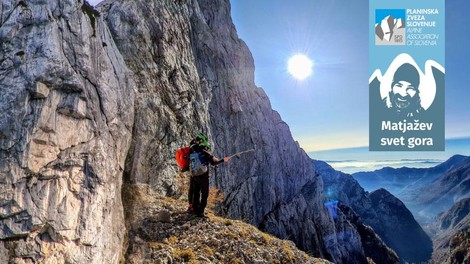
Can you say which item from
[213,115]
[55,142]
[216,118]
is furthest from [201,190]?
[216,118]

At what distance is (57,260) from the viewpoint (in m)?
7.66

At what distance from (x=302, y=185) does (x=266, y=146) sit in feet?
113

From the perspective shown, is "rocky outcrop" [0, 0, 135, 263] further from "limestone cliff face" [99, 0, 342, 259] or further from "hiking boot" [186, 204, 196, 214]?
"limestone cliff face" [99, 0, 342, 259]

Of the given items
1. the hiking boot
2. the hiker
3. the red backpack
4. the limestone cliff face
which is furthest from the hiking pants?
the limestone cliff face

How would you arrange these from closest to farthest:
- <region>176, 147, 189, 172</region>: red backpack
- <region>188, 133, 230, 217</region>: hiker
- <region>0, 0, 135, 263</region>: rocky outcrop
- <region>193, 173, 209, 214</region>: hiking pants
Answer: <region>0, 0, 135, 263</region>: rocky outcrop < <region>188, 133, 230, 217</region>: hiker < <region>193, 173, 209, 214</region>: hiking pants < <region>176, 147, 189, 172</region>: red backpack

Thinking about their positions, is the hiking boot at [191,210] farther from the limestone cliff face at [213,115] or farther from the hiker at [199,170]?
the limestone cliff face at [213,115]

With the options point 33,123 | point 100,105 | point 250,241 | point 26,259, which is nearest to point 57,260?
point 26,259

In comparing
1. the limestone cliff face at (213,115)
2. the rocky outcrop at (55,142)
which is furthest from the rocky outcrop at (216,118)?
the rocky outcrop at (55,142)

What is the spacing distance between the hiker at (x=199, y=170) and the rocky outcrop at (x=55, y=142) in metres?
3.48

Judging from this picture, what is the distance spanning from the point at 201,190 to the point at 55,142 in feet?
A: 23.0

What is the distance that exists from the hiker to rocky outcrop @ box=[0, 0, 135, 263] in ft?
11.4

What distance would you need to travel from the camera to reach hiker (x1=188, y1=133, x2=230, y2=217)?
44.2ft

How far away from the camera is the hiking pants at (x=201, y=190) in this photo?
13.7m

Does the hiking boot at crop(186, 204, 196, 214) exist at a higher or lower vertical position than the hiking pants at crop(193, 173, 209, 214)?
lower
